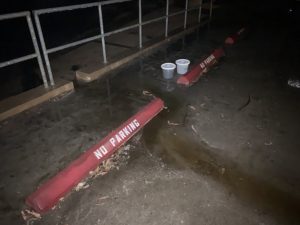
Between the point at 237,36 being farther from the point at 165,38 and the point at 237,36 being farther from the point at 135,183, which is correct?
the point at 135,183

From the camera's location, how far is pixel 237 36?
746 cm

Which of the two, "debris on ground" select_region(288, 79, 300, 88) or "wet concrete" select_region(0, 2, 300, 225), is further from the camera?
"debris on ground" select_region(288, 79, 300, 88)

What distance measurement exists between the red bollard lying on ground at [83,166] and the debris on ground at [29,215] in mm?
45

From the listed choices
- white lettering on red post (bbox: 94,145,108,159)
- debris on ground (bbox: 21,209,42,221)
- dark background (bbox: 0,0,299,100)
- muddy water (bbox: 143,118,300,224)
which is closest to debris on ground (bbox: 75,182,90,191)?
white lettering on red post (bbox: 94,145,108,159)

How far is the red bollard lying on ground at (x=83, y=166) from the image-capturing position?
2516 millimetres

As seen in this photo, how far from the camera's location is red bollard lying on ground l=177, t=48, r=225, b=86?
16.1ft

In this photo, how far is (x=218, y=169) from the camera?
3020 millimetres

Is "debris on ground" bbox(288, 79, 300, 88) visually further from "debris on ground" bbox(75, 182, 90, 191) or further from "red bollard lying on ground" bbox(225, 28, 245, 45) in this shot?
"debris on ground" bbox(75, 182, 90, 191)

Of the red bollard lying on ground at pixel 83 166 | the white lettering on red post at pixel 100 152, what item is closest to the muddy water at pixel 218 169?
the red bollard lying on ground at pixel 83 166

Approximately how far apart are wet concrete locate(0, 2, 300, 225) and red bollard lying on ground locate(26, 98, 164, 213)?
0.12 m

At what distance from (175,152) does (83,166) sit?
1.19 m

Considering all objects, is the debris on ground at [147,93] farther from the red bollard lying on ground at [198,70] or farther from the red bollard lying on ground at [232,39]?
the red bollard lying on ground at [232,39]

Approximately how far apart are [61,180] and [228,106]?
9.63 ft

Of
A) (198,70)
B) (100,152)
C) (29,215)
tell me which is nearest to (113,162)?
(100,152)
